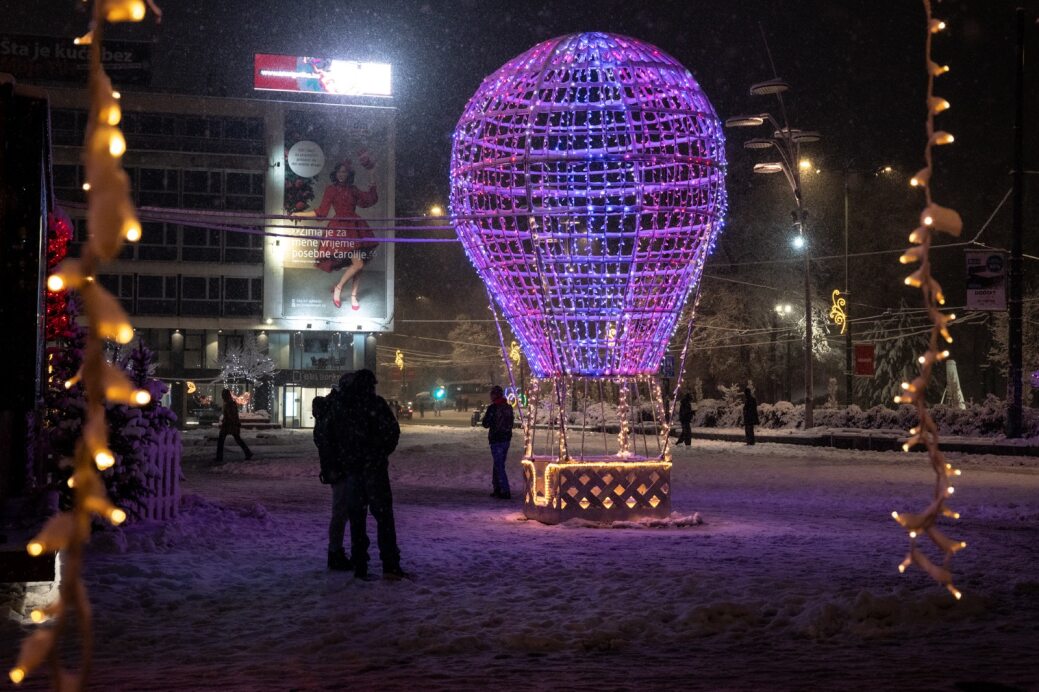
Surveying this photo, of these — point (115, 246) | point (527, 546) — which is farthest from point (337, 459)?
point (115, 246)

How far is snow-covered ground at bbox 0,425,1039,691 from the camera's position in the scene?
21.3ft

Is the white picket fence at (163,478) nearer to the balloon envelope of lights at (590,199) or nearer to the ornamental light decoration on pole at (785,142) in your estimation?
the balloon envelope of lights at (590,199)

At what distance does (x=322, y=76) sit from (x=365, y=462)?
6014 centimetres

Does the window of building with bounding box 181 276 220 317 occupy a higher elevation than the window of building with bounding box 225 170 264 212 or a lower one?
lower

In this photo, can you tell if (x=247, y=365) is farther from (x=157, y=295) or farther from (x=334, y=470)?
(x=334, y=470)

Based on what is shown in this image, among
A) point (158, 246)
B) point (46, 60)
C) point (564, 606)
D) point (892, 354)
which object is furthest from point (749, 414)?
point (158, 246)

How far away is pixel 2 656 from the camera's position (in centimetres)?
683

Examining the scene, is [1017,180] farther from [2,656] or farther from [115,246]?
[115,246]

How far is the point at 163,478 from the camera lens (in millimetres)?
12984

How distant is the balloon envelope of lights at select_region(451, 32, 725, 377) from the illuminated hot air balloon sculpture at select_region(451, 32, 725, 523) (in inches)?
0.7

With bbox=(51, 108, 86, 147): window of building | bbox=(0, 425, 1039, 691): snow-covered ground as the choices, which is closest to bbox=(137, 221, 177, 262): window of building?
bbox=(51, 108, 86, 147): window of building

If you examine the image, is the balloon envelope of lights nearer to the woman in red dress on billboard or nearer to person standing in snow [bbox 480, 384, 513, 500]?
person standing in snow [bbox 480, 384, 513, 500]

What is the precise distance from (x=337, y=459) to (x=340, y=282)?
181 feet

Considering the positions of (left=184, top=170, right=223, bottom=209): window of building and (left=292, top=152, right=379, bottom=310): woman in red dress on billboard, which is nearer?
(left=292, top=152, right=379, bottom=310): woman in red dress on billboard
